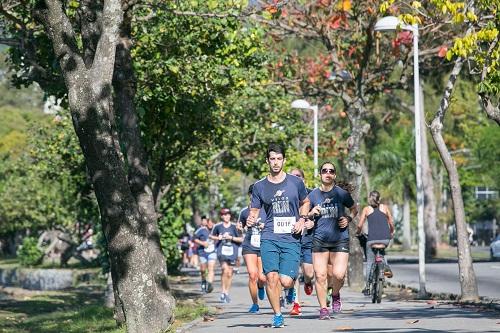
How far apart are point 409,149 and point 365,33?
48897 mm

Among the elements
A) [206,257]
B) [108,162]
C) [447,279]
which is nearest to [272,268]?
[108,162]

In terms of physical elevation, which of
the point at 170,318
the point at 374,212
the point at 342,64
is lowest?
the point at 170,318

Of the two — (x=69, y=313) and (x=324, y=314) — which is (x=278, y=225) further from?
(x=69, y=313)

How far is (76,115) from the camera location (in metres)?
13.9

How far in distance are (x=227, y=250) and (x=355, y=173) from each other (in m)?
3.76

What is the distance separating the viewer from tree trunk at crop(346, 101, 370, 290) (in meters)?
27.6

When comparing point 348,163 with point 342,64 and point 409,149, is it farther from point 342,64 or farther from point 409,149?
point 409,149

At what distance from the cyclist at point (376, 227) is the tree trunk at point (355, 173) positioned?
18.8ft

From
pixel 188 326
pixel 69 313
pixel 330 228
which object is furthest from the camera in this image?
pixel 69 313

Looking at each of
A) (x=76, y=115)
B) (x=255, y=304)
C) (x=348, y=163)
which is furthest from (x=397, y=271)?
(x=76, y=115)

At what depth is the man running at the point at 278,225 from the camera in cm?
1469

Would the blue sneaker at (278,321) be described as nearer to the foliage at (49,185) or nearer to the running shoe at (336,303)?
the running shoe at (336,303)

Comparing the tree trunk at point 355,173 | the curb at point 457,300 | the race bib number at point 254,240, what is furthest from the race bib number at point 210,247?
the race bib number at point 254,240

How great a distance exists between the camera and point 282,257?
48.5 ft
